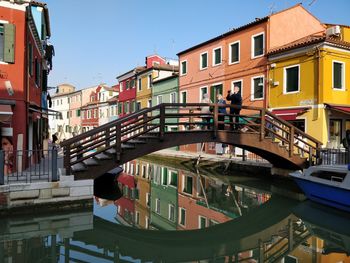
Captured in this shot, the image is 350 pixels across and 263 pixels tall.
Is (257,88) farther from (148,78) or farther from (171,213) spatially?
(148,78)

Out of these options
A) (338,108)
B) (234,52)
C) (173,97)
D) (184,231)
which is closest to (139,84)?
(173,97)

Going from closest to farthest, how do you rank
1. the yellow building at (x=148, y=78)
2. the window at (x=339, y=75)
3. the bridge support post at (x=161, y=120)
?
the bridge support post at (x=161, y=120) < the window at (x=339, y=75) < the yellow building at (x=148, y=78)

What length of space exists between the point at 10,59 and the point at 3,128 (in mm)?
2339

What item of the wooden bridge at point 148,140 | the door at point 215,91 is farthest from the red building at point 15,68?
the door at point 215,91

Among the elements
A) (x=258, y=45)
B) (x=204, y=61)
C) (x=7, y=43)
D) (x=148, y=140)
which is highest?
(x=204, y=61)

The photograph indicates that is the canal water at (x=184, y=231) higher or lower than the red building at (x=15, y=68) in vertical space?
lower

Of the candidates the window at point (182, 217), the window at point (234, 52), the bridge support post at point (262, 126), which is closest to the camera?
the window at point (182, 217)

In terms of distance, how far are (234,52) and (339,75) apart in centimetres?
780

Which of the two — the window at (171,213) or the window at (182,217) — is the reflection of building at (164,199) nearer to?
the window at (171,213)

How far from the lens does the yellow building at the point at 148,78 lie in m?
35.2

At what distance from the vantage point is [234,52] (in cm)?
2369

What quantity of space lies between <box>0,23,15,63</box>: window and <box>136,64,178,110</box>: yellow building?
2290 centimetres

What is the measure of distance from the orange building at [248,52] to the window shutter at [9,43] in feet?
46.7

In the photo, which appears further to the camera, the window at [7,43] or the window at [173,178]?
the window at [173,178]
